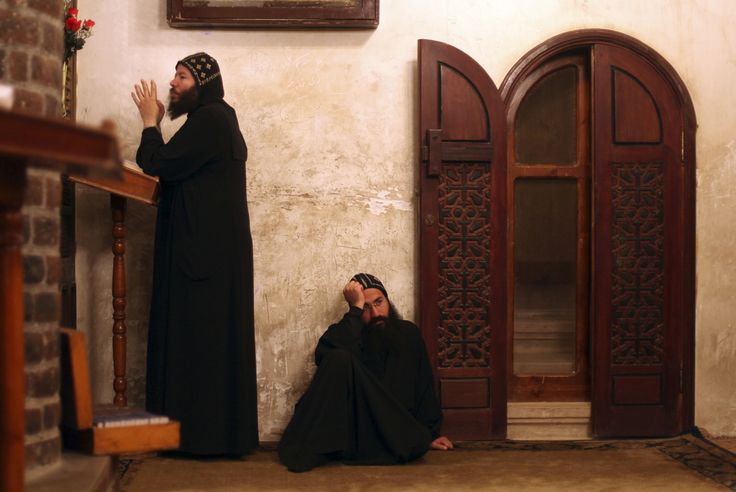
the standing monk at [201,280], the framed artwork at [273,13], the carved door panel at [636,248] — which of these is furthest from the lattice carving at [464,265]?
the standing monk at [201,280]

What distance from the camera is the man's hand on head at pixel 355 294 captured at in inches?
190

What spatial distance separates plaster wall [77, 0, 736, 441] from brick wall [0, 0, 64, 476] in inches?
68.9

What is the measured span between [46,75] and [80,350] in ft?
2.87

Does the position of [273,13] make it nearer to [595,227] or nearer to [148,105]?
[148,105]

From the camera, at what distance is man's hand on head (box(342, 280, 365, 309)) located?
190 inches

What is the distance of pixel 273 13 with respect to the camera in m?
4.96

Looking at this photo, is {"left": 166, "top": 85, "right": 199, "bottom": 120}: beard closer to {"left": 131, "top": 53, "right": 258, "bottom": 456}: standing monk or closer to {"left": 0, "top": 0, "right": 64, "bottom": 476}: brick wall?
{"left": 131, "top": 53, "right": 258, "bottom": 456}: standing monk

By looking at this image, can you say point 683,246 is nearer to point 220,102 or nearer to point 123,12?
point 220,102

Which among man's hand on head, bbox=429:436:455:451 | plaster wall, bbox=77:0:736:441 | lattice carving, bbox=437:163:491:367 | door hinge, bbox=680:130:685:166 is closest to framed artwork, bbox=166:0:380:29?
plaster wall, bbox=77:0:736:441

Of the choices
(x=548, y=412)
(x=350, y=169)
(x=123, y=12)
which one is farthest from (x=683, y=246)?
(x=123, y=12)

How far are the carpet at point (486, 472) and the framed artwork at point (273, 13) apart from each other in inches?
81.3

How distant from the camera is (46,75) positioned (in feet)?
10.5

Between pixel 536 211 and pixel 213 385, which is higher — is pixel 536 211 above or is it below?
above

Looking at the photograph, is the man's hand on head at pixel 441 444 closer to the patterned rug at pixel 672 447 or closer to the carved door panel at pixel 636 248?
the patterned rug at pixel 672 447
